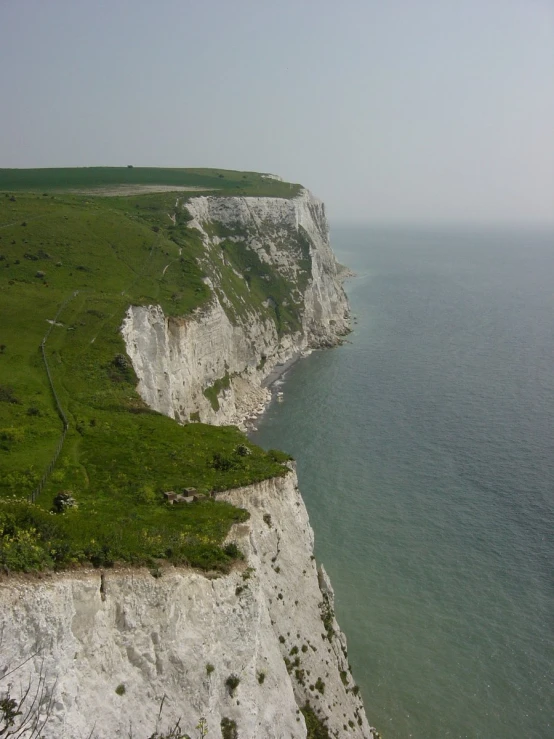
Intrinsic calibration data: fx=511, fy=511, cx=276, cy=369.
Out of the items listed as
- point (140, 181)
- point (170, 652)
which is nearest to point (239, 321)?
point (170, 652)

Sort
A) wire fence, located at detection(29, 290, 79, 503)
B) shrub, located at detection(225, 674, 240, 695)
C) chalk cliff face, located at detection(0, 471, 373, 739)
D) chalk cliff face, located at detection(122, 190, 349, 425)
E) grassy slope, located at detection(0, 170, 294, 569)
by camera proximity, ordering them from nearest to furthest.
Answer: chalk cliff face, located at detection(0, 471, 373, 739)
grassy slope, located at detection(0, 170, 294, 569)
shrub, located at detection(225, 674, 240, 695)
wire fence, located at detection(29, 290, 79, 503)
chalk cliff face, located at detection(122, 190, 349, 425)

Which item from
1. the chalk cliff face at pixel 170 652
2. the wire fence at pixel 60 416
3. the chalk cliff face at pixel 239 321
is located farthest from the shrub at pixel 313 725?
the chalk cliff face at pixel 239 321

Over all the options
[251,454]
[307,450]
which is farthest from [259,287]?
[251,454]

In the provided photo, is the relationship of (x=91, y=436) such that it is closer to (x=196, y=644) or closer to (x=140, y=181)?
(x=196, y=644)

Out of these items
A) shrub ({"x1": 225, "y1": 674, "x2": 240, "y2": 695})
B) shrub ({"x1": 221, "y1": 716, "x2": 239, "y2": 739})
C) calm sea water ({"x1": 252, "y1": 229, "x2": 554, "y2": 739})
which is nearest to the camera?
shrub ({"x1": 221, "y1": 716, "x2": 239, "y2": 739})

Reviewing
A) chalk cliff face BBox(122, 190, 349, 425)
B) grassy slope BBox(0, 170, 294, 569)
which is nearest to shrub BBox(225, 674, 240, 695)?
grassy slope BBox(0, 170, 294, 569)

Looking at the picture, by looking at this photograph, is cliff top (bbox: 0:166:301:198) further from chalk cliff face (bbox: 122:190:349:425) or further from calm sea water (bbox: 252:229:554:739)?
calm sea water (bbox: 252:229:554:739)
